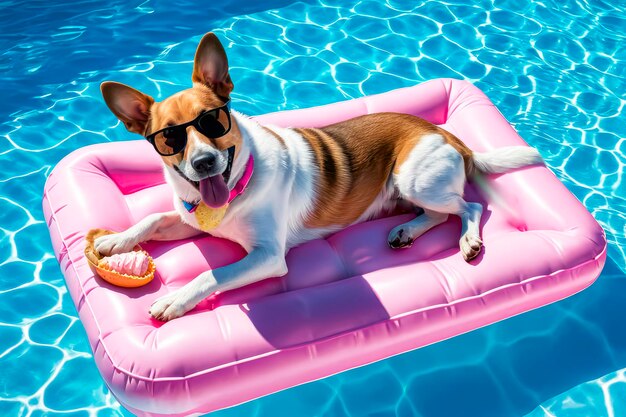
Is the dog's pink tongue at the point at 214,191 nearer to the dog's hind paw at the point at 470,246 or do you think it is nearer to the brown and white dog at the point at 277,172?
the brown and white dog at the point at 277,172

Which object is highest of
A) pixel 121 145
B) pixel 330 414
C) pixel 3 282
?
pixel 121 145

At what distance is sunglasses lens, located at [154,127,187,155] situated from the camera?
3.05 meters

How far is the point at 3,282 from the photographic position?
14.5 feet

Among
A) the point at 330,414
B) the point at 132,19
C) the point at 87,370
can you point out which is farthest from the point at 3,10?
the point at 330,414

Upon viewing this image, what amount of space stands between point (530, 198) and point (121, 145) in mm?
2794

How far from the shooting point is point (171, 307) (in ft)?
11.0

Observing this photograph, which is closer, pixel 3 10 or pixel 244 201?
pixel 244 201

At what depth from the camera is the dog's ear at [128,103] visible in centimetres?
304

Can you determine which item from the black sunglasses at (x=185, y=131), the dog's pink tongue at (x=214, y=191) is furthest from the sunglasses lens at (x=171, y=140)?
the dog's pink tongue at (x=214, y=191)

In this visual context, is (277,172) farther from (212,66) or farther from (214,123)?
(212,66)

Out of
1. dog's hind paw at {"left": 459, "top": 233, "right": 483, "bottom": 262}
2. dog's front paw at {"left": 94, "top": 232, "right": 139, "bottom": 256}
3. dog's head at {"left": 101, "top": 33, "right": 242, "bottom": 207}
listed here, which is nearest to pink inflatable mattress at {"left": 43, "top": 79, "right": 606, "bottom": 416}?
dog's hind paw at {"left": 459, "top": 233, "right": 483, "bottom": 262}

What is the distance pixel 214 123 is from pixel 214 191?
0.35 m

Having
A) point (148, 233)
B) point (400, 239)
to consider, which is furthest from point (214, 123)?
point (400, 239)

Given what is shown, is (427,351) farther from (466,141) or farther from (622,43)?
(622,43)
